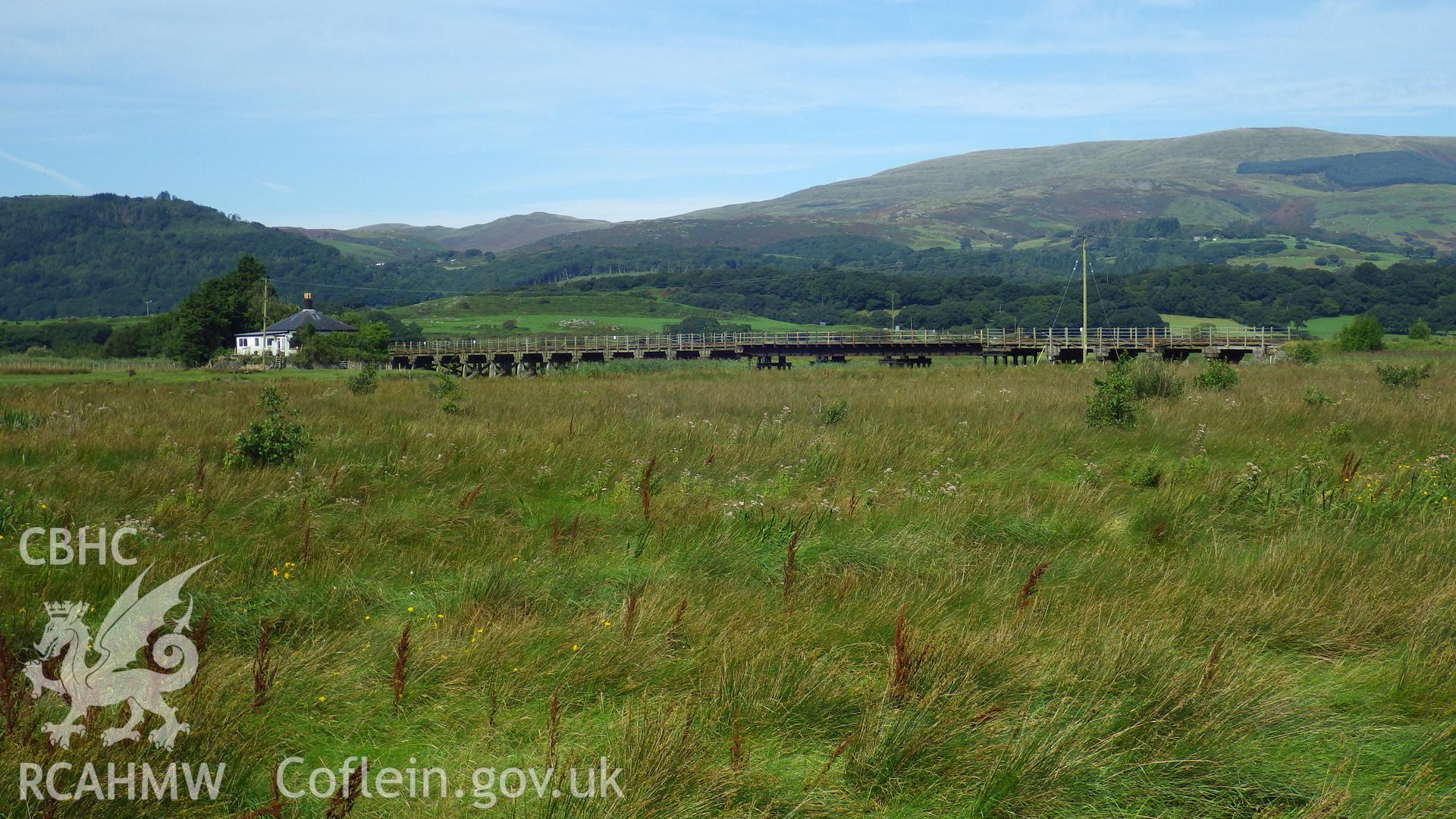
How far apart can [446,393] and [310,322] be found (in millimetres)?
72264

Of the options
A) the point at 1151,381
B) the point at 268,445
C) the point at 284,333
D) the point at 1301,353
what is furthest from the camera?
the point at 284,333

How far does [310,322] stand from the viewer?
89.4m

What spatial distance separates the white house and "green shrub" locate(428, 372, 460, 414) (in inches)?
2361

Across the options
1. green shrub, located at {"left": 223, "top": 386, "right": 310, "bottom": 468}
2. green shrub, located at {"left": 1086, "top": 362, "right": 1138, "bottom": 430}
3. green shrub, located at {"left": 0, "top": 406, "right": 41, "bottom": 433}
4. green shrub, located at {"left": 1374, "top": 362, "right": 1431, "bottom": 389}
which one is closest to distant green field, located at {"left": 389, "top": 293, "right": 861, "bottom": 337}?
green shrub, located at {"left": 1374, "top": 362, "right": 1431, "bottom": 389}

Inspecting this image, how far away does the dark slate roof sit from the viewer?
9175 cm

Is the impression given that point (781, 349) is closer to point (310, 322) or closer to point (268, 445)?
point (310, 322)

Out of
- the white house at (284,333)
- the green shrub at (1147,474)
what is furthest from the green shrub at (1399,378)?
the white house at (284,333)

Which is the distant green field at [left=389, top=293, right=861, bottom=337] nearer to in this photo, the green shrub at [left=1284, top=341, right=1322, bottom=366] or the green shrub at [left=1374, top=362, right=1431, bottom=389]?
the green shrub at [left=1284, top=341, right=1322, bottom=366]

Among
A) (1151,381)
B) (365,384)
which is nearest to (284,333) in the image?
(365,384)

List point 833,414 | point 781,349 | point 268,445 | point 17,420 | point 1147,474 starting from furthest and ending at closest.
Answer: point 781,349, point 833,414, point 17,420, point 1147,474, point 268,445

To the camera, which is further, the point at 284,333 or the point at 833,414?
the point at 284,333

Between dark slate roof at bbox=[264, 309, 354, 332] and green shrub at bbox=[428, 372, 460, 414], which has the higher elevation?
dark slate roof at bbox=[264, 309, 354, 332]

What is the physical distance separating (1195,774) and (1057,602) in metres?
2.08

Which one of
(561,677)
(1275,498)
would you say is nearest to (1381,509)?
(1275,498)
